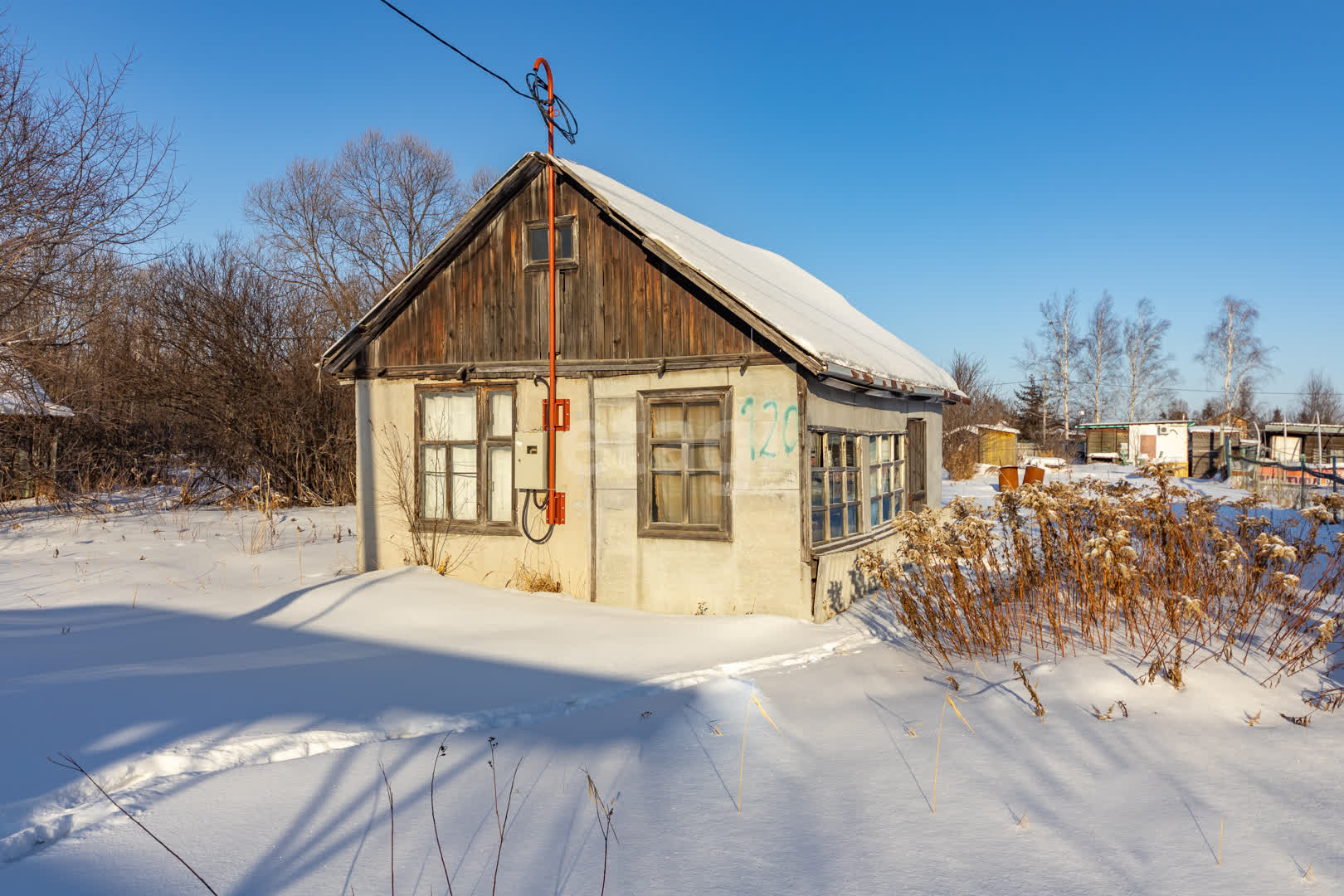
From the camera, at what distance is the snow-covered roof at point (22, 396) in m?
12.9

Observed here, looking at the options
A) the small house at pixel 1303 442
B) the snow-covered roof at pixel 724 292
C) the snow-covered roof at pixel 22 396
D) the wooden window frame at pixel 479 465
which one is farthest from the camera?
the small house at pixel 1303 442

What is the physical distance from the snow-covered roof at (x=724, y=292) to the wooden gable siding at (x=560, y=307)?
199mm

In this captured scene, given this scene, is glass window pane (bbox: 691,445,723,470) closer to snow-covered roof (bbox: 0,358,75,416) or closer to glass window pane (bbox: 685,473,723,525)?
glass window pane (bbox: 685,473,723,525)

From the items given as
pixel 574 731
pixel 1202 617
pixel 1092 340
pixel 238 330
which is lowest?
pixel 574 731

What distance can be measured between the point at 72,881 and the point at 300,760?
1.24 meters

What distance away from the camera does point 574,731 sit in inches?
190

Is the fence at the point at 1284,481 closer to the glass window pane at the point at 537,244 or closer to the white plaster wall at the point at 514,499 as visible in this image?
the white plaster wall at the point at 514,499

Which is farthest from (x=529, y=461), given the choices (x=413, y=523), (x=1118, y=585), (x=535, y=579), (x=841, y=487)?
(x=1118, y=585)

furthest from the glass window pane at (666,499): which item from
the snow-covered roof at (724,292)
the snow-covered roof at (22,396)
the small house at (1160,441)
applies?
the small house at (1160,441)

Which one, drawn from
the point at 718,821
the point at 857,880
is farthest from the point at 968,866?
the point at 718,821

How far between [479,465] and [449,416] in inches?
33.3

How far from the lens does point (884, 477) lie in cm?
1120

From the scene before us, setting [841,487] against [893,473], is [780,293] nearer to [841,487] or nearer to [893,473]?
[893,473]

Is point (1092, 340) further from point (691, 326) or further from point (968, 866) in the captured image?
point (968, 866)
